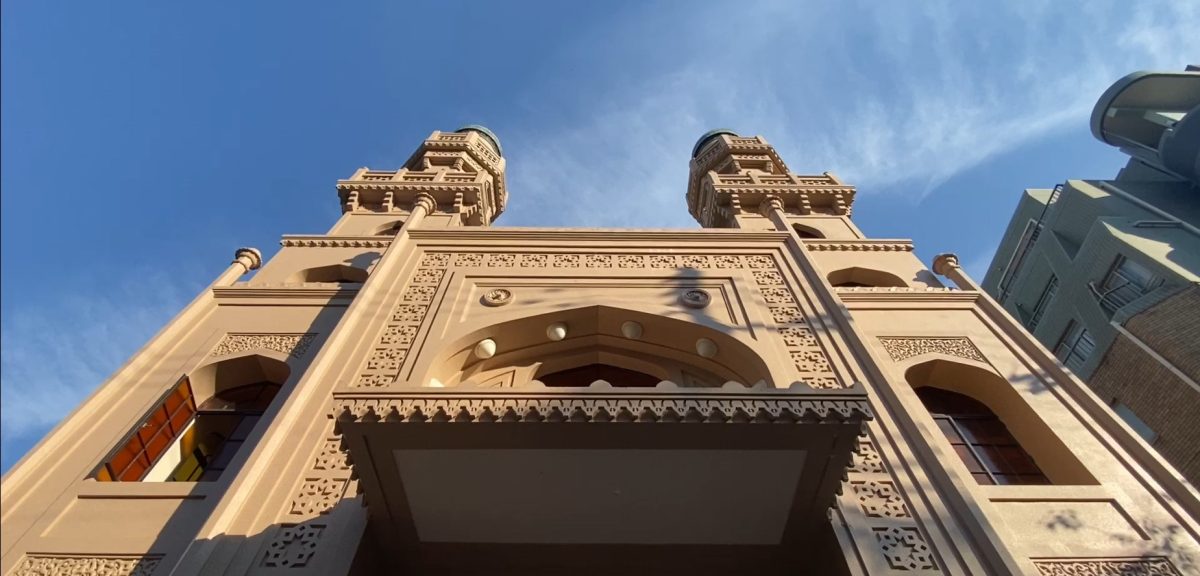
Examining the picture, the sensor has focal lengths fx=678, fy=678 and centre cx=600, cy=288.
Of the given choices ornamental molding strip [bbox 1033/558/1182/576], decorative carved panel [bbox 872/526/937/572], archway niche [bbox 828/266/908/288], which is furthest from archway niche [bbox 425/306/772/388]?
archway niche [bbox 828/266/908/288]

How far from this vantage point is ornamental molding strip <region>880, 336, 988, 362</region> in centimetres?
723

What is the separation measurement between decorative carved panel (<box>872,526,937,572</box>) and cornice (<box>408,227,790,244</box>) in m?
→ 5.27

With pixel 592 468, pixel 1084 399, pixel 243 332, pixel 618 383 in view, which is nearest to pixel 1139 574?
pixel 1084 399

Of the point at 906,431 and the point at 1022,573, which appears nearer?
the point at 1022,573

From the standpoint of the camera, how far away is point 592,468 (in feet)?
14.6

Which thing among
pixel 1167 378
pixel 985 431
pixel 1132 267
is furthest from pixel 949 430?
pixel 1132 267

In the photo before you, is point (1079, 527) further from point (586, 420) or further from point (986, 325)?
point (586, 420)

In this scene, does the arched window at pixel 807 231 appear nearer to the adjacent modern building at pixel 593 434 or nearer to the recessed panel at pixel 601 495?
the adjacent modern building at pixel 593 434

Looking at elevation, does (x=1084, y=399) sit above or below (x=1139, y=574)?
above

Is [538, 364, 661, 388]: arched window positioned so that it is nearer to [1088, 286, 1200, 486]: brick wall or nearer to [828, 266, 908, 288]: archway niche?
[828, 266, 908, 288]: archway niche

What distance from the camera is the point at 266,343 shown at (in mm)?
7418

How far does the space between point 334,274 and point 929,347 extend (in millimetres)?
7952

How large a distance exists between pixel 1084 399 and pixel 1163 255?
10.4 metres

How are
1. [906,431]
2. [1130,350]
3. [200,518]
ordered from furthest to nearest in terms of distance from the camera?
[1130,350] < [906,431] < [200,518]
